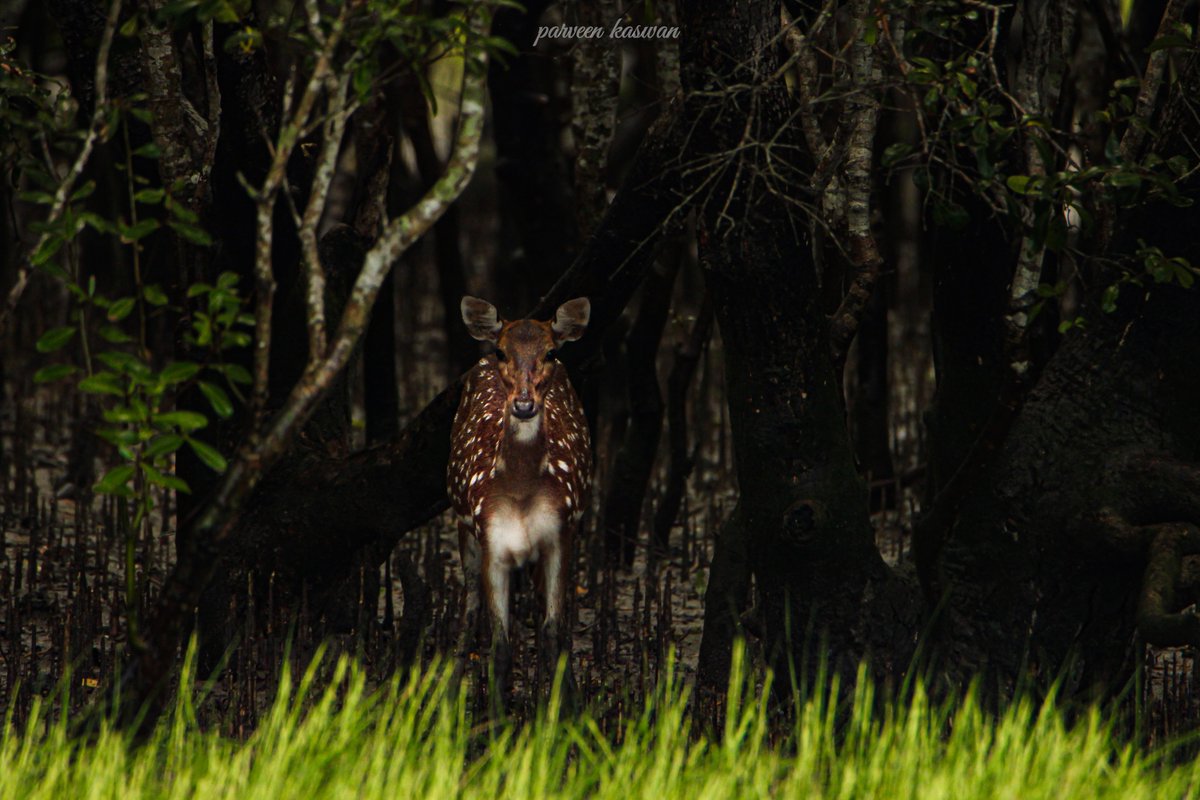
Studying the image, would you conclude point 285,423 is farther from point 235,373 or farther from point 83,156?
point 83,156

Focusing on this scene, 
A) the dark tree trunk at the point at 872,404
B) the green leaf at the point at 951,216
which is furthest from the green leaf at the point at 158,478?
the dark tree trunk at the point at 872,404

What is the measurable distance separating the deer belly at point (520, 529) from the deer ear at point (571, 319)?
60 cm

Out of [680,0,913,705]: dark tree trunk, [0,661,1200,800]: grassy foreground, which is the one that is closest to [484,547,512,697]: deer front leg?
[680,0,913,705]: dark tree trunk

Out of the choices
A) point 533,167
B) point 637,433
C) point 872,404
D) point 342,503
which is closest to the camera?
point 342,503

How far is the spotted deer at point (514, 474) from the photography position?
584 centimetres

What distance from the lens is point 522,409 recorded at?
5625 millimetres

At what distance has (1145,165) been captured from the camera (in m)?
5.01

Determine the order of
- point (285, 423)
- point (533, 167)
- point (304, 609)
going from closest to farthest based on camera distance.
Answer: point (285, 423), point (304, 609), point (533, 167)

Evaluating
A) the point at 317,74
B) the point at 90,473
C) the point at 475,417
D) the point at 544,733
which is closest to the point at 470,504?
the point at 475,417

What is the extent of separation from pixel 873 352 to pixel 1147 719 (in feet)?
12.6

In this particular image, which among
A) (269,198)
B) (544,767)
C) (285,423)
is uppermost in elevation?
(269,198)

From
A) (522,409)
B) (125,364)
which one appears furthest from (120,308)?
(522,409)

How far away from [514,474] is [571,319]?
23.0 inches

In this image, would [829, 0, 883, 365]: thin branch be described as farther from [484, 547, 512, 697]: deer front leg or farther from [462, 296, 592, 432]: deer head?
[484, 547, 512, 697]: deer front leg
